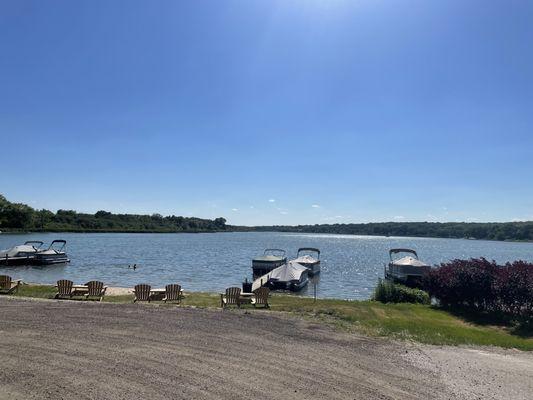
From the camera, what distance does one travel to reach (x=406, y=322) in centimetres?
1557

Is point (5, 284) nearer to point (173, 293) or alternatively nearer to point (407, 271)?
point (173, 293)

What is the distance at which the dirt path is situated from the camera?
7703 mm

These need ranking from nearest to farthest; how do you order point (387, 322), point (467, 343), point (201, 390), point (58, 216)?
point (201, 390)
point (467, 343)
point (387, 322)
point (58, 216)

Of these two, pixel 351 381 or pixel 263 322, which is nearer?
pixel 351 381

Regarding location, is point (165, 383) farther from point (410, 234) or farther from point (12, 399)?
point (410, 234)

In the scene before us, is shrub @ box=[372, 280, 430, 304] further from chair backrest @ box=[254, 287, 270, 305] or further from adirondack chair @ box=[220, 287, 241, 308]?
adirondack chair @ box=[220, 287, 241, 308]

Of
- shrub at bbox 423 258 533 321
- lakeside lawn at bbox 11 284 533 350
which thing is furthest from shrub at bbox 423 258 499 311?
lakeside lawn at bbox 11 284 533 350

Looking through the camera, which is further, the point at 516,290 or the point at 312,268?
the point at 312,268

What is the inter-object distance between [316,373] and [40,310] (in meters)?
10.8

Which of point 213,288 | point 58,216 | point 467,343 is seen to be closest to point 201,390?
point 467,343

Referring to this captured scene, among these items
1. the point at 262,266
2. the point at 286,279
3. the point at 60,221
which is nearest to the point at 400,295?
the point at 286,279

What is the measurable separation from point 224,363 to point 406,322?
29.0ft

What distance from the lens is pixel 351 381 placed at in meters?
8.43

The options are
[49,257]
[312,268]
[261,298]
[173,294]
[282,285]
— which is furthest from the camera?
[49,257]
